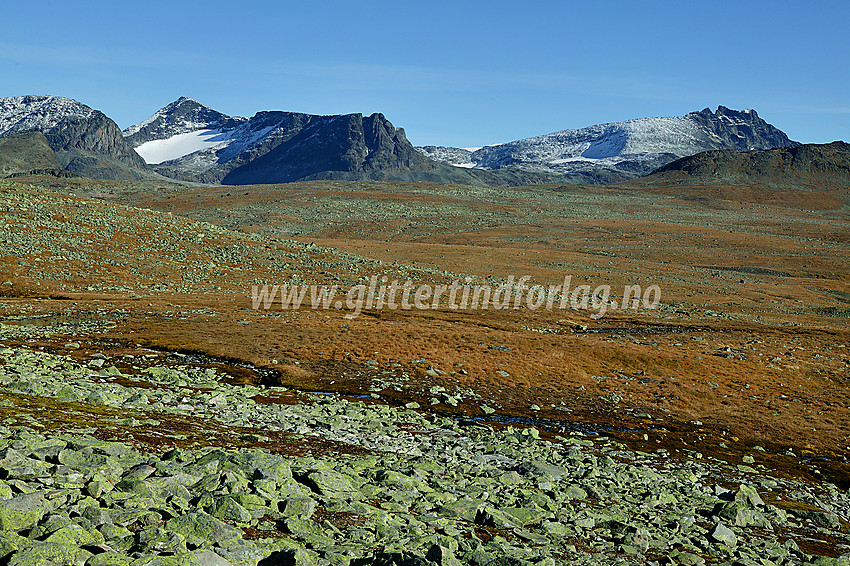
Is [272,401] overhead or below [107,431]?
below

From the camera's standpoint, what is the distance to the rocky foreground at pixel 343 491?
555 inches

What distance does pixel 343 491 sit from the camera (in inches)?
765

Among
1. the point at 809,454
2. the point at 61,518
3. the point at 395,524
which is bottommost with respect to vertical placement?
the point at 809,454

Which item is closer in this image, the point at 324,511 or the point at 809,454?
the point at 324,511

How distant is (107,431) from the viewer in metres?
21.8

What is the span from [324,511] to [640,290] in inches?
3509

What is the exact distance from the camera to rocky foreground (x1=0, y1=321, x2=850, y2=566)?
14.1 meters

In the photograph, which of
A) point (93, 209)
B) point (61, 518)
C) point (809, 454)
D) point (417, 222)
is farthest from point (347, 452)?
point (417, 222)

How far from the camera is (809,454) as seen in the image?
35.1 meters

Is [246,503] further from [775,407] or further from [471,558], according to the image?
[775,407]

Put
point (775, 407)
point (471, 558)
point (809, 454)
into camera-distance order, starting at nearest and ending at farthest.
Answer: point (471, 558), point (809, 454), point (775, 407)

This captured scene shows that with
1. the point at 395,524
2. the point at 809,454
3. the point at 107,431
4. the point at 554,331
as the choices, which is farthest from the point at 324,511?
the point at 554,331

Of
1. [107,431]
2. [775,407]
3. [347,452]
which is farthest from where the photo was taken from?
[775,407]

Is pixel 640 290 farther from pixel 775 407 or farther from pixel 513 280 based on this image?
pixel 775 407
